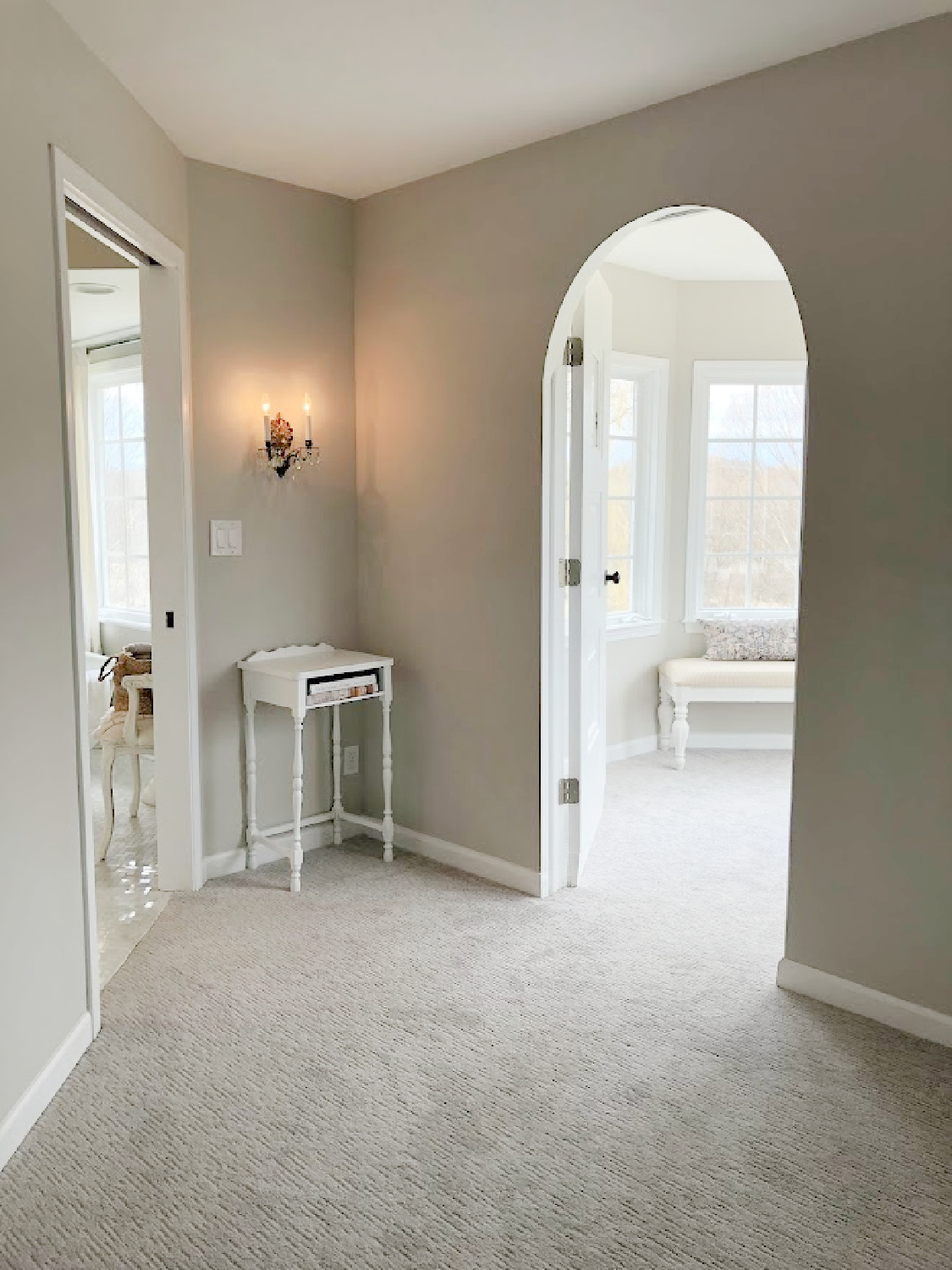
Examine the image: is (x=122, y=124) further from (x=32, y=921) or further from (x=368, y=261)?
(x=32, y=921)

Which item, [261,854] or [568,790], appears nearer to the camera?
[568,790]

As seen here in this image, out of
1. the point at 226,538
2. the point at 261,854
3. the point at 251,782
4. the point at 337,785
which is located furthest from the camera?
the point at 337,785

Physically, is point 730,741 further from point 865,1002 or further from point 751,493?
point 865,1002

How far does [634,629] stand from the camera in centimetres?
572

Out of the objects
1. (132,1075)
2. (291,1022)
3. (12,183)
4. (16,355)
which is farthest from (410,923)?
(12,183)

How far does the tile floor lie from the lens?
329cm

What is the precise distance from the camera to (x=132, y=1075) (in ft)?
8.30

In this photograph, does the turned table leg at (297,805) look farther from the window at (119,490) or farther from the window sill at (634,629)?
the window at (119,490)

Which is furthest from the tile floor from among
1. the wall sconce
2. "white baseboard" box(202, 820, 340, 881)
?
the wall sconce

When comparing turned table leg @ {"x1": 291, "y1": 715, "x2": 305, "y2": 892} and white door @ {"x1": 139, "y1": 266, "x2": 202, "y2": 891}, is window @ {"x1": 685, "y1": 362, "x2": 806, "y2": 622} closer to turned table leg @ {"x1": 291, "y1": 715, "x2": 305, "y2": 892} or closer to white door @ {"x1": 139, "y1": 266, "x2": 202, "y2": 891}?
Answer: turned table leg @ {"x1": 291, "y1": 715, "x2": 305, "y2": 892}

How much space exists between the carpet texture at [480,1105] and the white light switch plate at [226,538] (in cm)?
128

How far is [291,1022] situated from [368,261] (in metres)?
2.84

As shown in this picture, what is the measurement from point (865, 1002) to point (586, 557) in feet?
5.68

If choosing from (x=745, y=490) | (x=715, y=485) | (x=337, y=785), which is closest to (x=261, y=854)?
(x=337, y=785)
